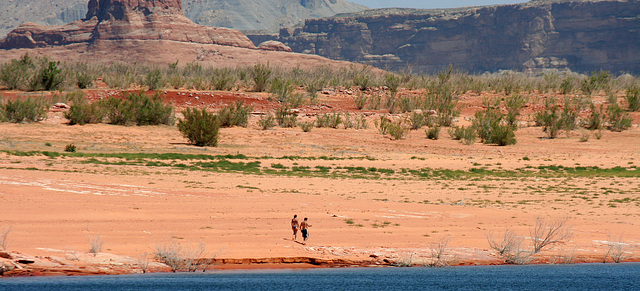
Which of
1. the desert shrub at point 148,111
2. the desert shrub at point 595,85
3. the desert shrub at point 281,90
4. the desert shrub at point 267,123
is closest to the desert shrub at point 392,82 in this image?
the desert shrub at point 281,90

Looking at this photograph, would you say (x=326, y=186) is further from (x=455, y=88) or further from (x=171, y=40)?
(x=171, y=40)

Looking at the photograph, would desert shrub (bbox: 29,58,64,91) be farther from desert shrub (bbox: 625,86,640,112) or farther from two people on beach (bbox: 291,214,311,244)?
desert shrub (bbox: 625,86,640,112)

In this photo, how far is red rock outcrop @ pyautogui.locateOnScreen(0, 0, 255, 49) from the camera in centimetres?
11412

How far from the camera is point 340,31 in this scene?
543 ft

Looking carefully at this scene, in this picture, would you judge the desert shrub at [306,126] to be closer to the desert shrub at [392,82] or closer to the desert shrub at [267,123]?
the desert shrub at [267,123]

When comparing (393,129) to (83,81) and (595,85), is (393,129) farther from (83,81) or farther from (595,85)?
(83,81)

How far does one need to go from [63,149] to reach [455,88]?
35295 mm

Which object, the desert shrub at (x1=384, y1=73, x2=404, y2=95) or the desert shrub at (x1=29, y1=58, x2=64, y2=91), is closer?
the desert shrub at (x1=29, y1=58, x2=64, y2=91)

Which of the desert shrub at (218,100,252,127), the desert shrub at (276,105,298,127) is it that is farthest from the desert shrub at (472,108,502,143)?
the desert shrub at (218,100,252,127)

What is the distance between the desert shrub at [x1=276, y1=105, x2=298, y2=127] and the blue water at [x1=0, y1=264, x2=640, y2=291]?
94.7 feet

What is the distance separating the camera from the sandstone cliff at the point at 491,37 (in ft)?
419

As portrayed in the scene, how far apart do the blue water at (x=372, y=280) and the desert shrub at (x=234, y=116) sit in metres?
28.0

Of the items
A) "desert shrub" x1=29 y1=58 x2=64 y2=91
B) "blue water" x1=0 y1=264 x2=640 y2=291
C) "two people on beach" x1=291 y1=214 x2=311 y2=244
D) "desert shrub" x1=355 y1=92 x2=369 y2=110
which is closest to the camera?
"blue water" x1=0 y1=264 x2=640 y2=291

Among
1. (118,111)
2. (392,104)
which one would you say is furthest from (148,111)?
(392,104)
